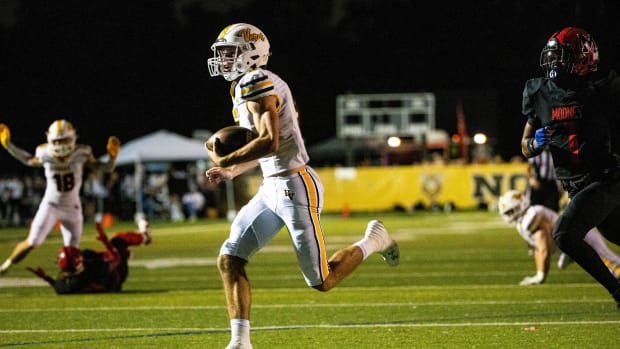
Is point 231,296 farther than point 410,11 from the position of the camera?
No

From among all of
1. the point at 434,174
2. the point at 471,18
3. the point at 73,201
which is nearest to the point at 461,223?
the point at 434,174

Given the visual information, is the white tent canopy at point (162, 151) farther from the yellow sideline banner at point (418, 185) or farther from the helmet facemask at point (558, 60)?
the helmet facemask at point (558, 60)

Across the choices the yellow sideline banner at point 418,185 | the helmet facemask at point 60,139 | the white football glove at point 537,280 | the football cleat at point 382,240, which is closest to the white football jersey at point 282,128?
the football cleat at point 382,240

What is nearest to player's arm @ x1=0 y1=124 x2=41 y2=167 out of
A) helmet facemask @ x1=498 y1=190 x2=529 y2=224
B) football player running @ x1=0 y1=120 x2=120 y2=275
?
football player running @ x1=0 y1=120 x2=120 y2=275

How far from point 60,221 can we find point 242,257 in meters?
5.66

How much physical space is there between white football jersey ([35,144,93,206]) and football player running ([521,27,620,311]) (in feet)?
19.4

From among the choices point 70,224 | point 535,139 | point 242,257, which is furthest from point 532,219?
point 242,257

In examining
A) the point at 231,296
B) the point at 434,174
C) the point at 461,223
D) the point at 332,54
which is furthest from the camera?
the point at 332,54

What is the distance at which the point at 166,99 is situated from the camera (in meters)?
54.1

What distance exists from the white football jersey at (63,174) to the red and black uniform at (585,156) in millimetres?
5907

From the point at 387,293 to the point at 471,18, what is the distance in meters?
46.3

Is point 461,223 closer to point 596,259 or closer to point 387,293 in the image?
point 387,293

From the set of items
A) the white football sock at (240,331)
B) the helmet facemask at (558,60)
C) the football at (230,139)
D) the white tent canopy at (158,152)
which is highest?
the helmet facemask at (558,60)

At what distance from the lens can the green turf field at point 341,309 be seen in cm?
679
